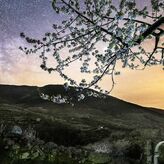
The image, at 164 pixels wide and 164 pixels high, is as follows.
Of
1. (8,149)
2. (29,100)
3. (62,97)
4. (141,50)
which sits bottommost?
(8,149)

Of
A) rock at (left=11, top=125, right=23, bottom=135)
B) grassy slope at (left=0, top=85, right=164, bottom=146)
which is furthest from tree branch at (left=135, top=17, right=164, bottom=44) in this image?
grassy slope at (left=0, top=85, right=164, bottom=146)

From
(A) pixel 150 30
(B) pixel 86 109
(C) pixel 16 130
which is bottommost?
(C) pixel 16 130

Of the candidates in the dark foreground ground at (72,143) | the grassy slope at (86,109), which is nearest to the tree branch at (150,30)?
the dark foreground ground at (72,143)

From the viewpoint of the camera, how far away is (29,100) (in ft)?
182

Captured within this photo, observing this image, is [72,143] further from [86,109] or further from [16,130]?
[86,109]

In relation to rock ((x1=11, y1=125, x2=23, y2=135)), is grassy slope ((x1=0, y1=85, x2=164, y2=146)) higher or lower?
higher

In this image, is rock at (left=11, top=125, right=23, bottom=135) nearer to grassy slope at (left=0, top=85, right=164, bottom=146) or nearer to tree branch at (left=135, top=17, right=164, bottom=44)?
tree branch at (left=135, top=17, right=164, bottom=44)

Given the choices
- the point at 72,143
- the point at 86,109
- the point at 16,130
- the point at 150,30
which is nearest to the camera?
the point at 16,130

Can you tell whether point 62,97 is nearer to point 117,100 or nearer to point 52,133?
point 52,133

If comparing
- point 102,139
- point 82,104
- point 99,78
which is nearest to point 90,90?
point 99,78

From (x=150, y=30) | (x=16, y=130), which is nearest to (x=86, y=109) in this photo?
(x=150, y=30)

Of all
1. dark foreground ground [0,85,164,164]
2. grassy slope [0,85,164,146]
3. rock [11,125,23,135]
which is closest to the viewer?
dark foreground ground [0,85,164,164]

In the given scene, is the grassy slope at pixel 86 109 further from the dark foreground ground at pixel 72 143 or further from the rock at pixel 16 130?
the rock at pixel 16 130

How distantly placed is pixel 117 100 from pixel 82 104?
20.3ft
